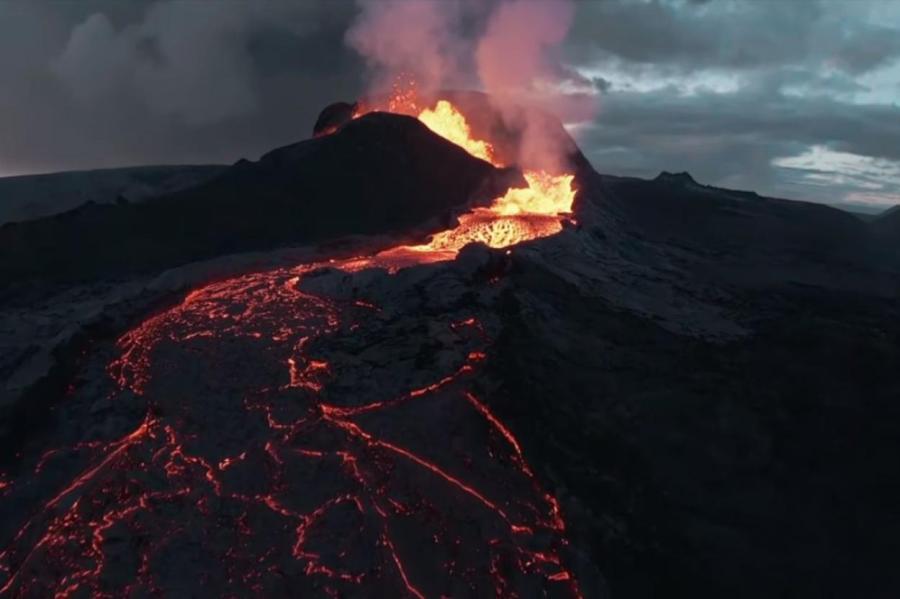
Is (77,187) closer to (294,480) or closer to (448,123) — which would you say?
(448,123)

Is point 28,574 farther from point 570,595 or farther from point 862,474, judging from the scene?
point 862,474

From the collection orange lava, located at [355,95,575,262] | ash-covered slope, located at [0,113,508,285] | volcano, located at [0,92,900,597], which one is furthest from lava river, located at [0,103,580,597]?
ash-covered slope, located at [0,113,508,285]

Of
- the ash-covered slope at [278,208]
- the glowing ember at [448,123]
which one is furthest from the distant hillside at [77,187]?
the ash-covered slope at [278,208]

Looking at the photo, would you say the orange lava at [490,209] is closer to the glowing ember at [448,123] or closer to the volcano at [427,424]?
the glowing ember at [448,123]

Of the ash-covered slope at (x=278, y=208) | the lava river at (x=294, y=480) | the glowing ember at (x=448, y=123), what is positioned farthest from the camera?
the glowing ember at (x=448, y=123)

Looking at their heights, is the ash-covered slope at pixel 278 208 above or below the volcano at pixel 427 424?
above

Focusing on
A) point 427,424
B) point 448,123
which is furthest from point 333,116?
point 427,424
